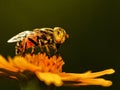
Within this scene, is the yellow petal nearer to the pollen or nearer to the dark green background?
the pollen

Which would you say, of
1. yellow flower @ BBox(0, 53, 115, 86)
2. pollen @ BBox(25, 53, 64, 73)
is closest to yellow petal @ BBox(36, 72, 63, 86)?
yellow flower @ BBox(0, 53, 115, 86)

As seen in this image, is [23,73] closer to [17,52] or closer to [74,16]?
[17,52]

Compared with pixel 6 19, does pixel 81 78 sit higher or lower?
lower

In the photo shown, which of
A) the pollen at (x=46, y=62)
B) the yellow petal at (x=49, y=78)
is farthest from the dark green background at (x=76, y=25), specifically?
the yellow petal at (x=49, y=78)

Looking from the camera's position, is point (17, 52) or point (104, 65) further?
point (104, 65)

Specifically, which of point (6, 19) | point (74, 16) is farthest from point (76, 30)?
point (6, 19)

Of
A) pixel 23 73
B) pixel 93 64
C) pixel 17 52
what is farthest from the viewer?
pixel 93 64

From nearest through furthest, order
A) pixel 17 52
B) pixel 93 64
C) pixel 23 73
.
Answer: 1. pixel 23 73
2. pixel 17 52
3. pixel 93 64
